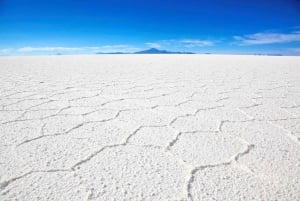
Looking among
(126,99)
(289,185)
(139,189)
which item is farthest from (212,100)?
(139,189)

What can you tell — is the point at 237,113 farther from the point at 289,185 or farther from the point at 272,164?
the point at 289,185

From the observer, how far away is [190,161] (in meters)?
0.93

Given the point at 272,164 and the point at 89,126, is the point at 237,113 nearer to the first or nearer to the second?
the point at 272,164

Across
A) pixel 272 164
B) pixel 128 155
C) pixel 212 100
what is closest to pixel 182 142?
pixel 128 155

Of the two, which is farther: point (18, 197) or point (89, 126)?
point (89, 126)

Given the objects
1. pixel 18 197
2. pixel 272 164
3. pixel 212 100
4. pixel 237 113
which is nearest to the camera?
pixel 18 197

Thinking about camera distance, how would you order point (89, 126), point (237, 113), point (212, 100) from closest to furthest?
point (89, 126), point (237, 113), point (212, 100)

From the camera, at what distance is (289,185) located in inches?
30.4

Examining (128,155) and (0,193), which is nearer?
(0,193)

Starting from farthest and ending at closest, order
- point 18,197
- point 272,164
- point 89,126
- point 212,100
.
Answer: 1. point 212,100
2. point 89,126
3. point 272,164
4. point 18,197

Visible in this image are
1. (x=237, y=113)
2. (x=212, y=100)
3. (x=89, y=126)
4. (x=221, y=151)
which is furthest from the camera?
(x=212, y=100)

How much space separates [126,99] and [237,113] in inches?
36.3

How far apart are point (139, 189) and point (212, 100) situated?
1.40 meters

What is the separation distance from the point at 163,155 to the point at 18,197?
54 centimetres
